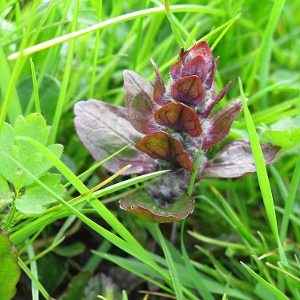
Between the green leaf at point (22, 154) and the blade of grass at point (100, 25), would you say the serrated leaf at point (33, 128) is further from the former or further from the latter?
the blade of grass at point (100, 25)

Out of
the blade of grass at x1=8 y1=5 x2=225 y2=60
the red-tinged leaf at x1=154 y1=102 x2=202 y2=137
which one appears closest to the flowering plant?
the red-tinged leaf at x1=154 y1=102 x2=202 y2=137

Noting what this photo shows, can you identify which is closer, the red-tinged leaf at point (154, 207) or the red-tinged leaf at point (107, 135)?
the red-tinged leaf at point (154, 207)

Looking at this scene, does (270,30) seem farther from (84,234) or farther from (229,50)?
(84,234)

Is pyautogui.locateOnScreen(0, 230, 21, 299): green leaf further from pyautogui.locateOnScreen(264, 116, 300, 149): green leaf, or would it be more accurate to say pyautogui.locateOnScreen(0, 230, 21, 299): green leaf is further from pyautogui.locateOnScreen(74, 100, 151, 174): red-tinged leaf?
pyautogui.locateOnScreen(264, 116, 300, 149): green leaf

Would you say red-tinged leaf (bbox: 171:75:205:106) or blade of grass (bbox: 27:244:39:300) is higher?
red-tinged leaf (bbox: 171:75:205:106)

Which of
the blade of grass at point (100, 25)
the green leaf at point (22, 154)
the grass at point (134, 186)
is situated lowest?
the grass at point (134, 186)

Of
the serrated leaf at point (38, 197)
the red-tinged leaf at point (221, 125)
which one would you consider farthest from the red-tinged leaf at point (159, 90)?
the serrated leaf at point (38, 197)
